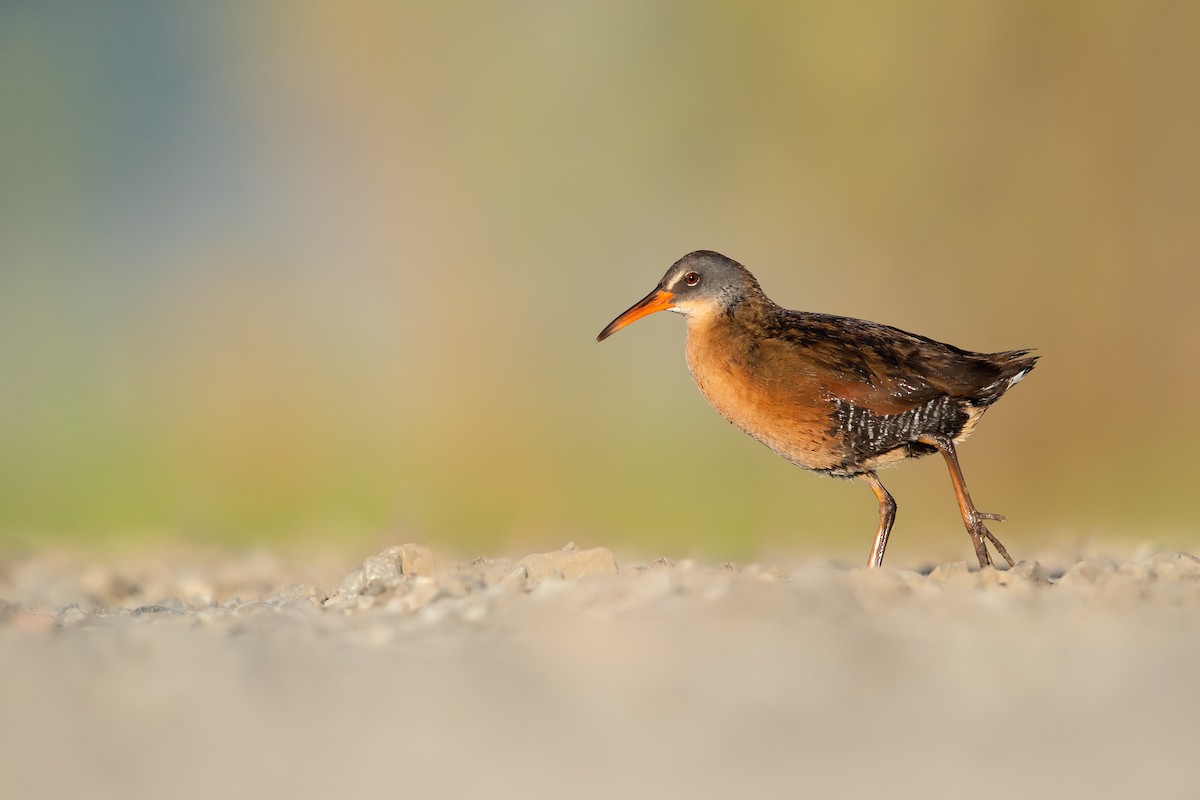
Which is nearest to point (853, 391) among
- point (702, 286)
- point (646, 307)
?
point (702, 286)

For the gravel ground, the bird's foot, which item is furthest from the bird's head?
the gravel ground

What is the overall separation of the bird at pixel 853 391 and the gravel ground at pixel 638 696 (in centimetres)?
164

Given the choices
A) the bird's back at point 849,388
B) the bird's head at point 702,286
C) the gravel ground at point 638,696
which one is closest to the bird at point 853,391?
the bird's back at point 849,388

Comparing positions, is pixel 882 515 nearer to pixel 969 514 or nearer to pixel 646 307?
pixel 969 514

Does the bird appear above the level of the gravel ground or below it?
above

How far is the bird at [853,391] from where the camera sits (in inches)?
232

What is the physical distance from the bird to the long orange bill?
47 centimetres

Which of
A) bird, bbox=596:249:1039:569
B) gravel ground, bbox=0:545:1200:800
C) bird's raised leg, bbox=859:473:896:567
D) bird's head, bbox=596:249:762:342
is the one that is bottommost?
gravel ground, bbox=0:545:1200:800

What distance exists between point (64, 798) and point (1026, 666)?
224cm

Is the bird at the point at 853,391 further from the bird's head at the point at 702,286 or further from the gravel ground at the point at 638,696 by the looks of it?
the gravel ground at the point at 638,696

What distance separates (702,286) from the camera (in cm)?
671

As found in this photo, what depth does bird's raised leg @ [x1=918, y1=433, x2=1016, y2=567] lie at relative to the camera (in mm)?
5577

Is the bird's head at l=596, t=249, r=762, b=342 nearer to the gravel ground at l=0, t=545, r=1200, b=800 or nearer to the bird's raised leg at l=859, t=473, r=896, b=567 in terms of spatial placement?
the bird's raised leg at l=859, t=473, r=896, b=567

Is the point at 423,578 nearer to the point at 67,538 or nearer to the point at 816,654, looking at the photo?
the point at 816,654
